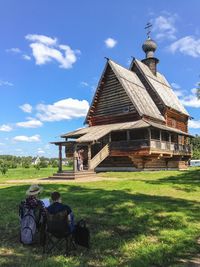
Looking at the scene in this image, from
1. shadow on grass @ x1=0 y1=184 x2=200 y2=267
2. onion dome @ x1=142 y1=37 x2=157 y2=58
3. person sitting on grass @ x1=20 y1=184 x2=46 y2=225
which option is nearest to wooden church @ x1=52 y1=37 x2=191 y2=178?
onion dome @ x1=142 y1=37 x2=157 y2=58

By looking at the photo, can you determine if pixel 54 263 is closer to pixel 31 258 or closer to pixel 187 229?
pixel 31 258

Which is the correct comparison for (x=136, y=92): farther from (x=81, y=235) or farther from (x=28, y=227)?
(x=81, y=235)

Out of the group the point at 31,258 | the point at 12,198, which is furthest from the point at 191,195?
the point at 31,258

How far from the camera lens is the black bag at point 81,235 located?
7133 millimetres

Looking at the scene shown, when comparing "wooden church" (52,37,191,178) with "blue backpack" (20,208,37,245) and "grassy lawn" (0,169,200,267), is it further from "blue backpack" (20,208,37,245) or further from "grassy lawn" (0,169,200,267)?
"blue backpack" (20,208,37,245)

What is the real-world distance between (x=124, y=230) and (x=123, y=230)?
26 mm

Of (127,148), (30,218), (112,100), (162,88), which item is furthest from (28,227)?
(162,88)

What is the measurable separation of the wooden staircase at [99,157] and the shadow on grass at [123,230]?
13.9 m

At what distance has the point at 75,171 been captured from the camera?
2384 cm

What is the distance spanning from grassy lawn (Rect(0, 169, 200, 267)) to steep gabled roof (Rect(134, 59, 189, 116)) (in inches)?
953

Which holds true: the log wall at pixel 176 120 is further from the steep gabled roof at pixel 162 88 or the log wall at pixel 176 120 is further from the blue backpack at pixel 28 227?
the blue backpack at pixel 28 227

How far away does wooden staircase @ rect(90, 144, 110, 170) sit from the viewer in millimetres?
27469

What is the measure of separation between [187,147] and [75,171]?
18150 millimetres

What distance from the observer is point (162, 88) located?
4031cm
